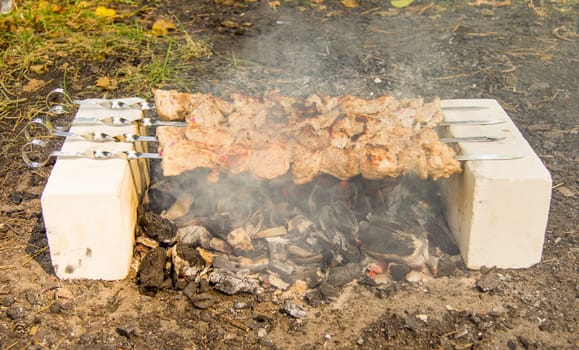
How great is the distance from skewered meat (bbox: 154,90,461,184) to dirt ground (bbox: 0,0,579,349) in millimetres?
833

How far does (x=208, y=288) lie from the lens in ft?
14.8

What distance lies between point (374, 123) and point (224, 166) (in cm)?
109

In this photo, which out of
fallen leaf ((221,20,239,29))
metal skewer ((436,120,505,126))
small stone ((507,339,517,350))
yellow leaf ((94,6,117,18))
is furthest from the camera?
yellow leaf ((94,6,117,18))

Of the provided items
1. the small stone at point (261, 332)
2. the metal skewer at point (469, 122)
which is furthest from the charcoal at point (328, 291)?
the metal skewer at point (469, 122)

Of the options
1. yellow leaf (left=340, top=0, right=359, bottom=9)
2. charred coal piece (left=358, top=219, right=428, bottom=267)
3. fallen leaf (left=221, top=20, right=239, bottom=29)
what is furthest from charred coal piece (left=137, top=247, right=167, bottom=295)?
yellow leaf (left=340, top=0, right=359, bottom=9)

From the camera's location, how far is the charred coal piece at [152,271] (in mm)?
4480

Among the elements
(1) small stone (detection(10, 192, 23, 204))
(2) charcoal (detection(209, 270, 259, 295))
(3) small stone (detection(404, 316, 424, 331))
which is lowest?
(1) small stone (detection(10, 192, 23, 204))

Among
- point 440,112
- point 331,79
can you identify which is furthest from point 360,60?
point 440,112

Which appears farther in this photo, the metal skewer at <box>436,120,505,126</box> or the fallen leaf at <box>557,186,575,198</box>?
the fallen leaf at <box>557,186,575,198</box>

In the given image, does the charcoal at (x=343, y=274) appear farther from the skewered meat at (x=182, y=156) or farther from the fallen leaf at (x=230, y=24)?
the fallen leaf at (x=230, y=24)

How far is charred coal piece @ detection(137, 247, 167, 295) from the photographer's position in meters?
4.48

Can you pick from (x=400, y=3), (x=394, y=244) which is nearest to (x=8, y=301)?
(x=394, y=244)

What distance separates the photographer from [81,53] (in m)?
7.98

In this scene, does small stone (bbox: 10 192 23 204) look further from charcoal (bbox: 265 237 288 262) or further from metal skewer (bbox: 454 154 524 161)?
metal skewer (bbox: 454 154 524 161)
